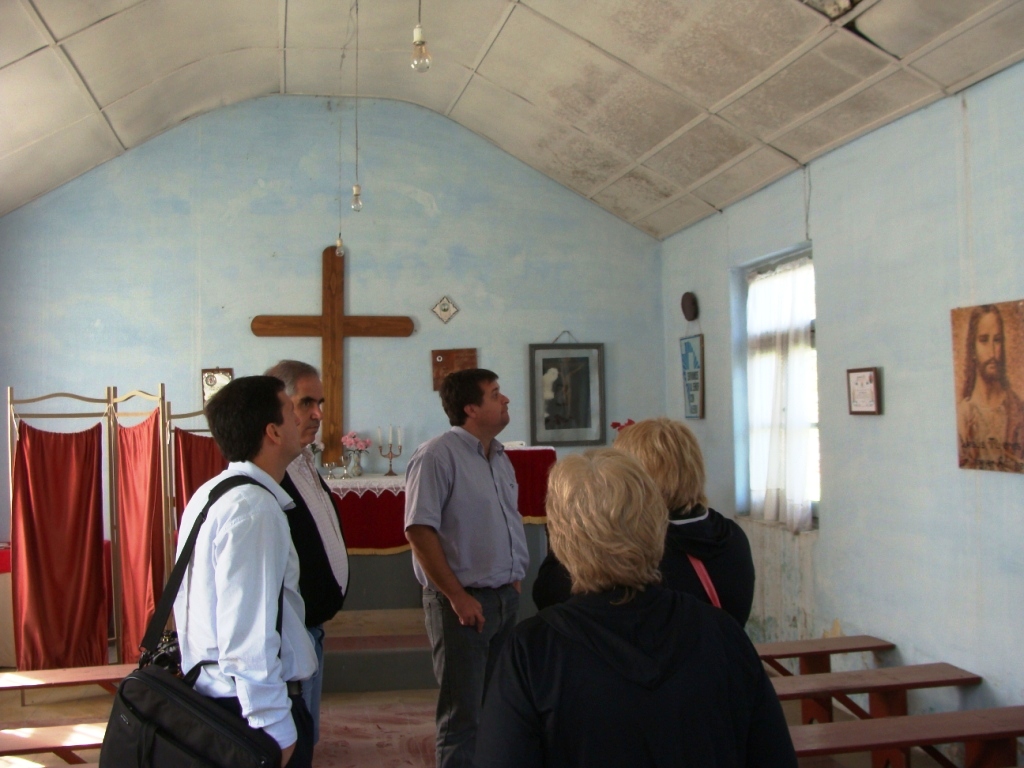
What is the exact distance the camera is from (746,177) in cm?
530

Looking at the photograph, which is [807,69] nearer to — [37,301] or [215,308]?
[215,308]

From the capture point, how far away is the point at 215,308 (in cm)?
629

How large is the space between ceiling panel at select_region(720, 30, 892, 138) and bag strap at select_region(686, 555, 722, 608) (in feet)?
9.23

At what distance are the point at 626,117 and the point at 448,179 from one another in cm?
177

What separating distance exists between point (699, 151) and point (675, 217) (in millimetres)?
1038

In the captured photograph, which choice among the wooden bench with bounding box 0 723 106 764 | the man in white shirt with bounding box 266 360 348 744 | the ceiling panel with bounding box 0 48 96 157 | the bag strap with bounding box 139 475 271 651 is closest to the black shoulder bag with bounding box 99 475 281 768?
the bag strap with bounding box 139 475 271 651

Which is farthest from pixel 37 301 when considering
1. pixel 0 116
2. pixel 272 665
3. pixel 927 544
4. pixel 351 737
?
pixel 927 544

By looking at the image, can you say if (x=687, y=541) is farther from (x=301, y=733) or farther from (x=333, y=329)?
(x=333, y=329)

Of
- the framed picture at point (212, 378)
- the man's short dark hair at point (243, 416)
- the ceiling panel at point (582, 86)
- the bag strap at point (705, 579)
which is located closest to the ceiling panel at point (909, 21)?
the ceiling panel at point (582, 86)

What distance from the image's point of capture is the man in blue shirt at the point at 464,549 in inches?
110

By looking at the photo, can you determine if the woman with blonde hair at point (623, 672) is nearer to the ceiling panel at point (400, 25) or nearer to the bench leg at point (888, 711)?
the bench leg at point (888, 711)

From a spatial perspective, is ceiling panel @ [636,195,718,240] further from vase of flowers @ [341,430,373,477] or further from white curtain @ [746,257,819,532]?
vase of flowers @ [341,430,373,477]

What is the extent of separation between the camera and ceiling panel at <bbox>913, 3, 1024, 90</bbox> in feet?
10.6

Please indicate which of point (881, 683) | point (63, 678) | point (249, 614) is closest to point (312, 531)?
point (249, 614)
